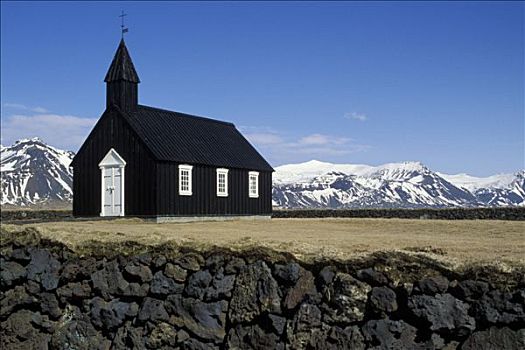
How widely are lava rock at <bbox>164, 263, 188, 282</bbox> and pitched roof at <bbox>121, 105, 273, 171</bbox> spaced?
19.3 m

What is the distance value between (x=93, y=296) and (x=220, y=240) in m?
3.36

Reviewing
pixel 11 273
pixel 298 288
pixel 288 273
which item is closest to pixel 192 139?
pixel 11 273

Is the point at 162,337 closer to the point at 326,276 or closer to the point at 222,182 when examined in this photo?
the point at 326,276

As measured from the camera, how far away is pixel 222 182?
37.9 metres

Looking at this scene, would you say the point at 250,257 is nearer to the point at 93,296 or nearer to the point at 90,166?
the point at 93,296

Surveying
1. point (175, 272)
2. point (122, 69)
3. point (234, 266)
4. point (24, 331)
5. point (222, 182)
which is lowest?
point (24, 331)

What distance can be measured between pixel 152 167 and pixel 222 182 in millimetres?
5440

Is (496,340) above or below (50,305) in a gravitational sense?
above

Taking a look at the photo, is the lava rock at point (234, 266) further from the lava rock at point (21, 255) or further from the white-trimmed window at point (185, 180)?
the white-trimmed window at point (185, 180)

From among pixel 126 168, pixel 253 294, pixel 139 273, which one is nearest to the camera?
pixel 253 294

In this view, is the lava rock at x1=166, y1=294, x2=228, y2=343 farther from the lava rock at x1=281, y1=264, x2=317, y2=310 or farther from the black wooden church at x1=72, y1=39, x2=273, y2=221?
the black wooden church at x1=72, y1=39, x2=273, y2=221

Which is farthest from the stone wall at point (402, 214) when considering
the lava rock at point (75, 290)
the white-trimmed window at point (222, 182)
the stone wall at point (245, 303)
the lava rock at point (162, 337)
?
the lava rock at point (162, 337)

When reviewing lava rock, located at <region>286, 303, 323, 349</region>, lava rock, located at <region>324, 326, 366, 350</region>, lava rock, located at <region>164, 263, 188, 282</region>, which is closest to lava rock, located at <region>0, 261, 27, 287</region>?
lava rock, located at <region>164, 263, 188, 282</region>

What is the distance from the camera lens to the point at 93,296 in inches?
629
